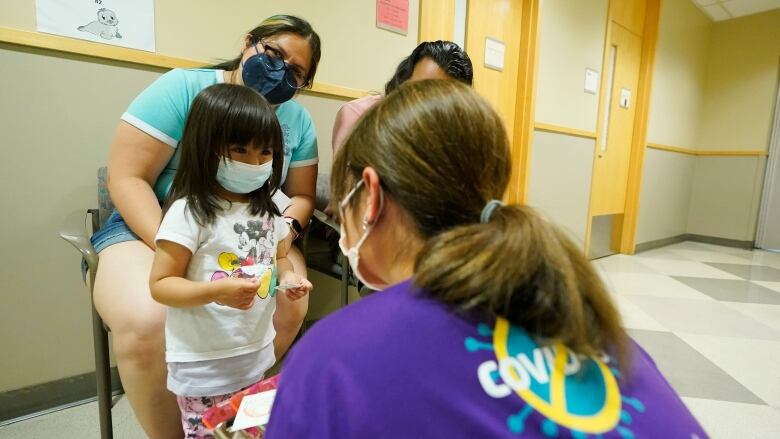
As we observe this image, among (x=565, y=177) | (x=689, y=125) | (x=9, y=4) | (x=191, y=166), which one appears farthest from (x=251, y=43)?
(x=689, y=125)

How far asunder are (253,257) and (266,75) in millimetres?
509

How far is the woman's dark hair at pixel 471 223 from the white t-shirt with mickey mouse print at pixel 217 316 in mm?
415

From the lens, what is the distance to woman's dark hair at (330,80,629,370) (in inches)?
14.2

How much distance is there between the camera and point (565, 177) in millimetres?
3137

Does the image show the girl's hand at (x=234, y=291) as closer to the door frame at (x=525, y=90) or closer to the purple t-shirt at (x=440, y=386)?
the purple t-shirt at (x=440, y=386)

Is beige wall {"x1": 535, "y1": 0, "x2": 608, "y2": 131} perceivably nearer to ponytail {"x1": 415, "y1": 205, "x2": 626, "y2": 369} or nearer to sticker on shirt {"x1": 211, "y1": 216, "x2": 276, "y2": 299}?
sticker on shirt {"x1": 211, "y1": 216, "x2": 276, "y2": 299}

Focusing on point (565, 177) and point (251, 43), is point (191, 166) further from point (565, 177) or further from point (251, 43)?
point (565, 177)

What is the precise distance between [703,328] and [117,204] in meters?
2.59

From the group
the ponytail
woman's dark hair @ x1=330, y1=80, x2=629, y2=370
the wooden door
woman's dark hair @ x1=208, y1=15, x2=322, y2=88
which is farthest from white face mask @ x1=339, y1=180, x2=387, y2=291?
the wooden door

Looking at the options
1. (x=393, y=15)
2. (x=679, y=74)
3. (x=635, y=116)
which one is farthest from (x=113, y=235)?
(x=679, y=74)

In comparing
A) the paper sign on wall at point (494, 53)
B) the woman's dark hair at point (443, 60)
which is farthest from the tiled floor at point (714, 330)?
the paper sign on wall at point (494, 53)

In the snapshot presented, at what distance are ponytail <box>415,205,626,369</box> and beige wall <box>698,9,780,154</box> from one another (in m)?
5.46

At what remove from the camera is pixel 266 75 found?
3.56ft

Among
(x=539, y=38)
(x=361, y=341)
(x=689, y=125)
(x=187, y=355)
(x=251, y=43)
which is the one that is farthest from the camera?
(x=689, y=125)
